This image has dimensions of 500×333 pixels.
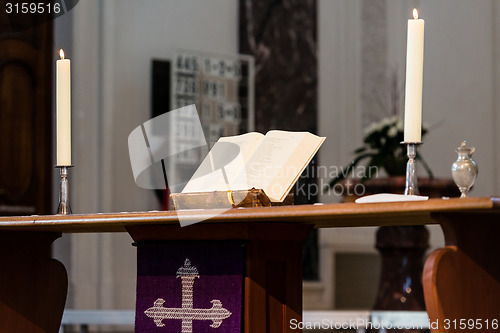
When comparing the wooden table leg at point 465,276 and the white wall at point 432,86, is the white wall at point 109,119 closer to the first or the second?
the white wall at point 432,86

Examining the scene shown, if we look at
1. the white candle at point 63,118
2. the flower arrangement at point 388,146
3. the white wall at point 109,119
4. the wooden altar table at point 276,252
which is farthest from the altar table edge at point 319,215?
the white wall at point 109,119

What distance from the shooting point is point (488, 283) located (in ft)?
4.49

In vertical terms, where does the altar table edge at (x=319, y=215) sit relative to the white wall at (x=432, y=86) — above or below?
below

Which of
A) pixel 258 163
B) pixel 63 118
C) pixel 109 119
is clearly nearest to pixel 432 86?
pixel 109 119

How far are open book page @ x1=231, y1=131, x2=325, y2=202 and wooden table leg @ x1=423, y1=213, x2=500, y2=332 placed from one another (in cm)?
39

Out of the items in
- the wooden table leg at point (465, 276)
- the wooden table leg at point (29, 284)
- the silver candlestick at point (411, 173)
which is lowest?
the wooden table leg at point (29, 284)

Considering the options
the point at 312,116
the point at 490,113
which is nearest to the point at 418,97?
the point at 312,116

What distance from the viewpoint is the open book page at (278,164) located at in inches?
64.7

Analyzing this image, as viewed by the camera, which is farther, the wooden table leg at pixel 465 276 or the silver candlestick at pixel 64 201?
the silver candlestick at pixel 64 201

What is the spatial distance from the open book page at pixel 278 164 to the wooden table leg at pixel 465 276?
0.39 metres

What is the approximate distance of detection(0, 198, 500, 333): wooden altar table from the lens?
131 centimetres

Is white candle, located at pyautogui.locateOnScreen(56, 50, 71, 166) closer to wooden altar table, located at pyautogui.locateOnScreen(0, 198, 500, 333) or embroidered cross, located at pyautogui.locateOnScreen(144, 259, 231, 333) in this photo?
wooden altar table, located at pyautogui.locateOnScreen(0, 198, 500, 333)

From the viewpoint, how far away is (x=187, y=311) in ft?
5.44

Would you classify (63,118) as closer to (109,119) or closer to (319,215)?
(319,215)
